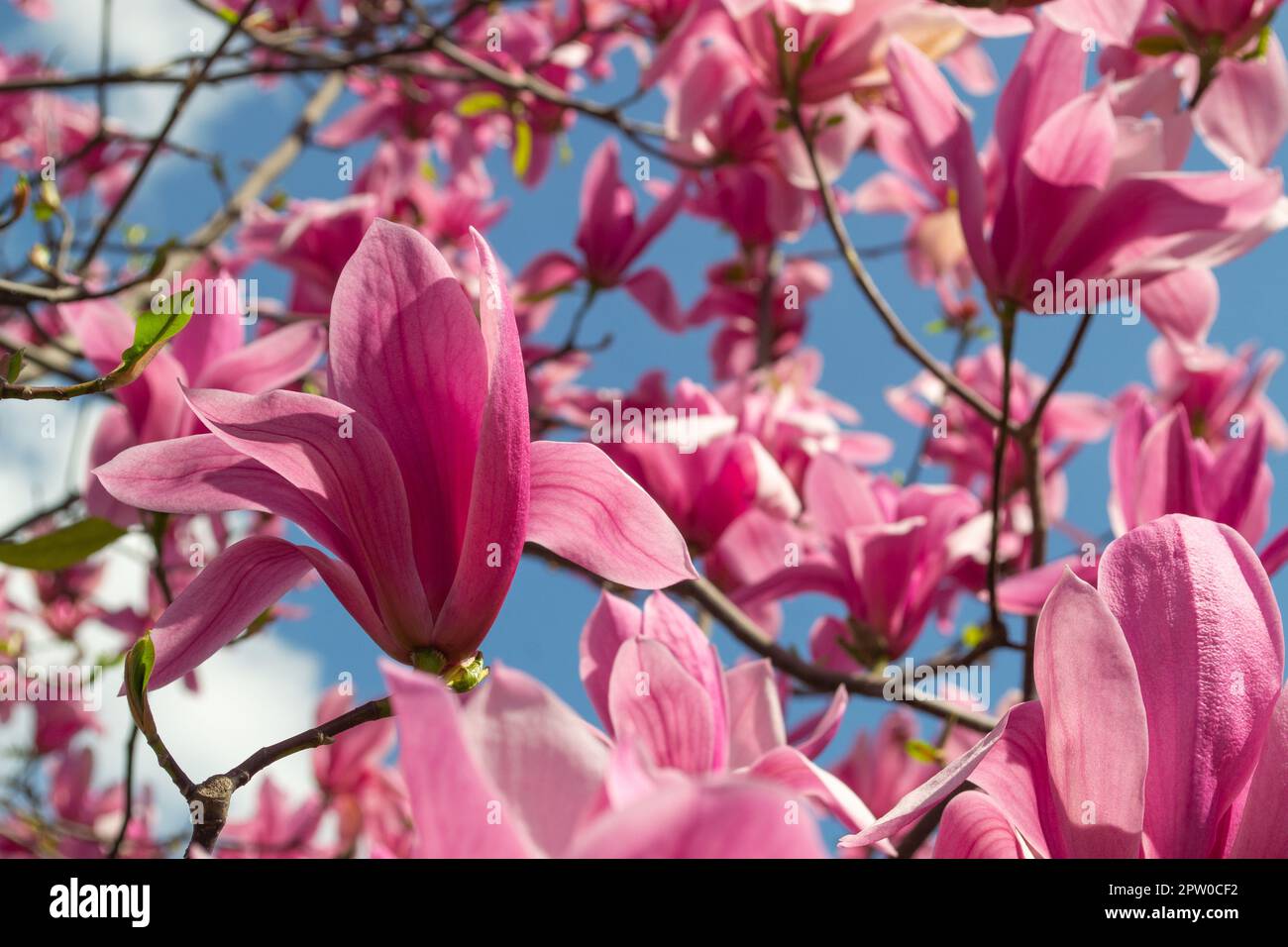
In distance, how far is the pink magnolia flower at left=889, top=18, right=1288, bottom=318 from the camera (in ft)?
4.05

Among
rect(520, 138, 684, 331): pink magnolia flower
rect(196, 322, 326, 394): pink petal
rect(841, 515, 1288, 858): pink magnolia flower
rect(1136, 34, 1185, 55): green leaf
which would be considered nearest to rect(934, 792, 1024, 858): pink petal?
rect(841, 515, 1288, 858): pink magnolia flower

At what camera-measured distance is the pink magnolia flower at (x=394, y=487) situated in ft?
2.47

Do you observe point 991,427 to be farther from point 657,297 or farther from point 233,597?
point 233,597

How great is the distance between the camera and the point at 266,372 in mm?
1336

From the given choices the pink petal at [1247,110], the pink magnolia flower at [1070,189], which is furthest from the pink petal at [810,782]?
the pink petal at [1247,110]

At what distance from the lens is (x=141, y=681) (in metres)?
0.73

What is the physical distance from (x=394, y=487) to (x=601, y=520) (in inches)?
6.0

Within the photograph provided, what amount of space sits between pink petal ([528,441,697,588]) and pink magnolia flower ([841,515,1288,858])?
25cm

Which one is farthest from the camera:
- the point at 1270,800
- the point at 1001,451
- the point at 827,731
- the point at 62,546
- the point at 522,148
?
the point at 522,148

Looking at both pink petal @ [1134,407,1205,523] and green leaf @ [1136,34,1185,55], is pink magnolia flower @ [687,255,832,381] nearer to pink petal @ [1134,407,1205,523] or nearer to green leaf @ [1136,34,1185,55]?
green leaf @ [1136,34,1185,55]

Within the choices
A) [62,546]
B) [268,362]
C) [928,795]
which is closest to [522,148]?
[268,362]

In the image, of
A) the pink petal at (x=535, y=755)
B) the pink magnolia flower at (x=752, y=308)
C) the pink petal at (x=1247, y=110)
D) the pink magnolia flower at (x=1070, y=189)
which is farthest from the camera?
the pink magnolia flower at (x=752, y=308)

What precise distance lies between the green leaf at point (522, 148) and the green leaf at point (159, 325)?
6.67 ft

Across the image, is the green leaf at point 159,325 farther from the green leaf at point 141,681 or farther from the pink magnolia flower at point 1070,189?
the pink magnolia flower at point 1070,189
